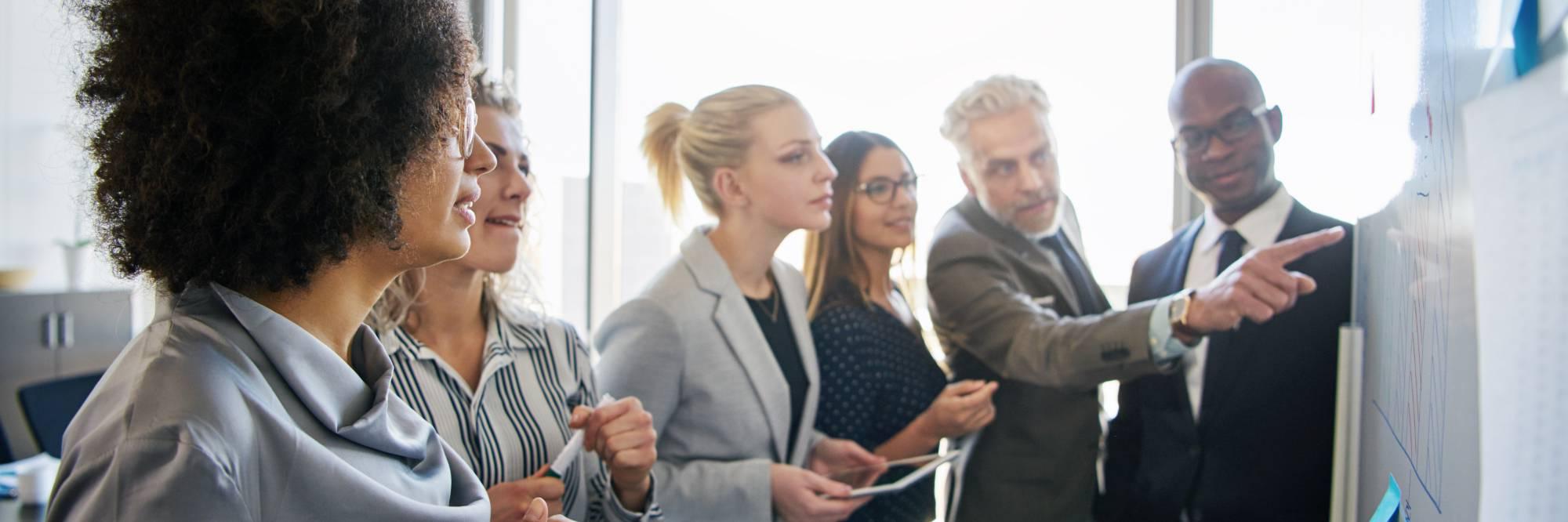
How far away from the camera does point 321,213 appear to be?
100cm

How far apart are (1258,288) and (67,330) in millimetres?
4795

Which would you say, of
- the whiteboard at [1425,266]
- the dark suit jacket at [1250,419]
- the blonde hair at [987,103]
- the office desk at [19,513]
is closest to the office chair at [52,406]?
the office desk at [19,513]

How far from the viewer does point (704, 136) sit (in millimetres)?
2422

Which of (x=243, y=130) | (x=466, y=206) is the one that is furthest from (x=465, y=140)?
(x=243, y=130)

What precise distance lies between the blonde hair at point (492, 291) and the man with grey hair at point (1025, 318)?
0.92 meters

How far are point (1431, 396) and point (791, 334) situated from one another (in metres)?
1.54

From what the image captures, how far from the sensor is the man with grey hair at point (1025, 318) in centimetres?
206

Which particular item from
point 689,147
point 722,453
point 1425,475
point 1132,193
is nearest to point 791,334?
point 722,453

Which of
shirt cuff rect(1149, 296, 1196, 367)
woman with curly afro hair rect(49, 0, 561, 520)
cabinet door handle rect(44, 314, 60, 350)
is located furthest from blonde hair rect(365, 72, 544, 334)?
cabinet door handle rect(44, 314, 60, 350)

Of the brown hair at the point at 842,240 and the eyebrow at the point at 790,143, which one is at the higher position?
the eyebrow at the point at 790,143

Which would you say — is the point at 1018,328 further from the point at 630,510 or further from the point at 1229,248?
the point at 630,510

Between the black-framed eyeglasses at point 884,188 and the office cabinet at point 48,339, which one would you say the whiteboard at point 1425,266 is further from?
the office cabinet at point 48,339

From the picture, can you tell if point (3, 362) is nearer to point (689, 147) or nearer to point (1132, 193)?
point (689, 147)

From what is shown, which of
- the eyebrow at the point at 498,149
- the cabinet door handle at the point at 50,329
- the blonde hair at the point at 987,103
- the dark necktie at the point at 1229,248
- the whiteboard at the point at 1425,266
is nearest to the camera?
the whiteboard at the point at 1425,266
